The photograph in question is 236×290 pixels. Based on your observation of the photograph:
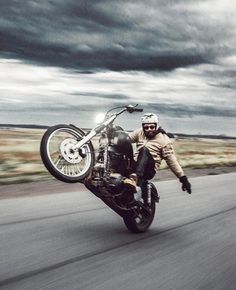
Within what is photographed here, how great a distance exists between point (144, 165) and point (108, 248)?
1.34m

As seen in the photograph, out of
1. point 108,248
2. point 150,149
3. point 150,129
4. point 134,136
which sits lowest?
point 108,248

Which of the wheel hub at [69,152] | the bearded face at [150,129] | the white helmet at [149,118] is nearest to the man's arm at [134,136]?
the bearded face at [150,129]

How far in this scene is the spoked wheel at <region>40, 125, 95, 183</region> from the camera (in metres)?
7.20

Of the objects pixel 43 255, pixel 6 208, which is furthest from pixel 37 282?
pixel 6 208

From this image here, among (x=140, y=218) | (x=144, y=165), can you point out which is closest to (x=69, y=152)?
(x=144, y=165)

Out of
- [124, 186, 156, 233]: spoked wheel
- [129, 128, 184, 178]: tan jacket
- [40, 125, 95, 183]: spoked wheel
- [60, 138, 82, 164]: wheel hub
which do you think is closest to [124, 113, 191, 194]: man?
[129, 128, 184, 178]: tan jacket

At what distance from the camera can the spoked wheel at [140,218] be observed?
8234 mm

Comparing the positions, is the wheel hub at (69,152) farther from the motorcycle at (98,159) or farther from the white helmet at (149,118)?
the white helmet at (149,118)

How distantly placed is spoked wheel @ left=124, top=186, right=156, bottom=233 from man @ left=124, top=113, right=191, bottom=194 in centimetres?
46

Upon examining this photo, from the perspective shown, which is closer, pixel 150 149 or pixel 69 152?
pixel 69 152

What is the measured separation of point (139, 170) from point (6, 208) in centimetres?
345

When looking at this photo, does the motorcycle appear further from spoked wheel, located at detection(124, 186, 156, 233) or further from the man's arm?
the man's arm

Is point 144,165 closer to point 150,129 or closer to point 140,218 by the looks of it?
point 150,129

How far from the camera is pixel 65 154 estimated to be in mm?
7273
